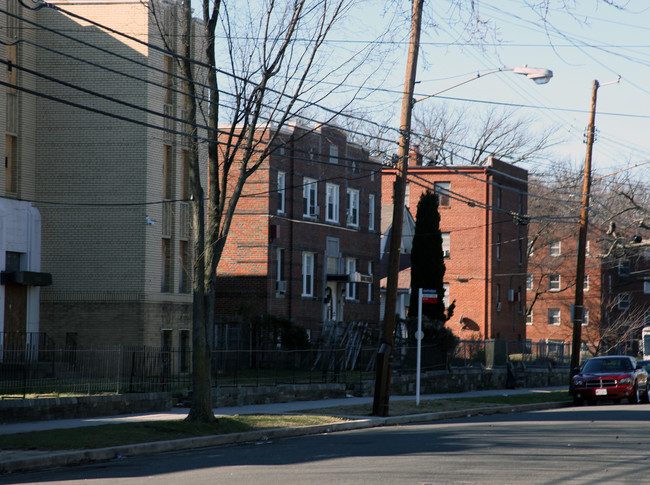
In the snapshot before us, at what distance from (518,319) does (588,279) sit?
44.7ft

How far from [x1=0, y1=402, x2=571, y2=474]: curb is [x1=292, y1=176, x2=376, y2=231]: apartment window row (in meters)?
14.1

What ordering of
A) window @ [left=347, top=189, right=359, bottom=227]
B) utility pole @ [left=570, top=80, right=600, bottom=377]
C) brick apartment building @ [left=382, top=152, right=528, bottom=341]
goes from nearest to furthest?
utility pole @ [left=570, top=80, right=600, bottom=377]
window @ [left=347, top=189, right=359, bottom=227]
brick apartment building @ [left=382, top=152, right=528, bottom=341]

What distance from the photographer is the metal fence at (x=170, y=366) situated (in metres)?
20.5

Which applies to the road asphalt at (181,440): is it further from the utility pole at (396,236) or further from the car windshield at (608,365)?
the car windshield at (608,365)

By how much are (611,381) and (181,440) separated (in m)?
16.0

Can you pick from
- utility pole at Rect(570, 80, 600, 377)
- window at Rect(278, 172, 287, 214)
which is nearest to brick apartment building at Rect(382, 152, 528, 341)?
window at Rect(278, 172, 287, 214)

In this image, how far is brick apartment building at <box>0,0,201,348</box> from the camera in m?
28.4

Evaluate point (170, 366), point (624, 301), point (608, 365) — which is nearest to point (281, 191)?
point (170, 366)

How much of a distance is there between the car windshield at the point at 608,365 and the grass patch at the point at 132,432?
1244cm

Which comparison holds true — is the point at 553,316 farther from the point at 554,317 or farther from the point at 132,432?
the point at 132,432

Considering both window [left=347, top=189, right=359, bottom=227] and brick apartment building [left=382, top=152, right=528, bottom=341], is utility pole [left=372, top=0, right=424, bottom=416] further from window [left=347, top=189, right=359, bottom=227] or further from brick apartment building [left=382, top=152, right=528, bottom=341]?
brick apartment building [left=382, top=152, right=528, bottom=341]

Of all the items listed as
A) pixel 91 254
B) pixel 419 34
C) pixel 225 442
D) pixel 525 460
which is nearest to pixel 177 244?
pixel 91 254

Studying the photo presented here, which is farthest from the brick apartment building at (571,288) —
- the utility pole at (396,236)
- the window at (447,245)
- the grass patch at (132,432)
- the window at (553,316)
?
the grass patch at (132,432)

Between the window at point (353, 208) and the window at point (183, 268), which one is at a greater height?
the window at point (353, 208)
